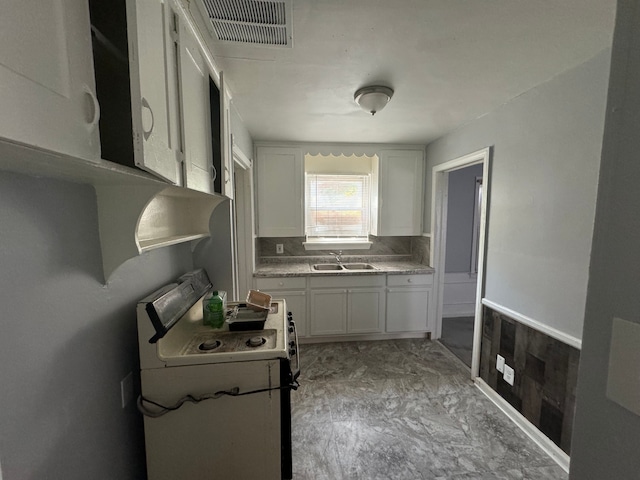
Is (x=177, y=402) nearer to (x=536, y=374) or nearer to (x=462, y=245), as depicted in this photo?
(x=536, y=374)

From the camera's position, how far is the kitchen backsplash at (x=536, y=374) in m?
1.63

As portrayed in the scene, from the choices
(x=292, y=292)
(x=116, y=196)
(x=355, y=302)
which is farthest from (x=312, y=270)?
(x=116, y=196)

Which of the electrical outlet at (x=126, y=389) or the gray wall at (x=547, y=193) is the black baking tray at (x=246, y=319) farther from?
the gray wall at (x=547, y=193)

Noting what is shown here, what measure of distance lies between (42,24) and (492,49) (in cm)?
177

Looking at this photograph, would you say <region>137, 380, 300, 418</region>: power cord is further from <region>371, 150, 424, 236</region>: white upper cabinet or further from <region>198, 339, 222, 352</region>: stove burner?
<region>371, 150, 424, 236</region>: white upper cabinet

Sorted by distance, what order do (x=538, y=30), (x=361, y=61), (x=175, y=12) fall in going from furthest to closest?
(x=361, y=61)
(x=538, y=30)
(x=175, y=12)

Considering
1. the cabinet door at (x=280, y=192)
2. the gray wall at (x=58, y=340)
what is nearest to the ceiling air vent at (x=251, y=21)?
the gray wall at (x=58, y=340)

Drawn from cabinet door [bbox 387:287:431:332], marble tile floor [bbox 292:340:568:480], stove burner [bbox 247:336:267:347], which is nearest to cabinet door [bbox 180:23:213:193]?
stove burner [bbox 247:336:267:347]

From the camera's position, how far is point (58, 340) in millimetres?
805

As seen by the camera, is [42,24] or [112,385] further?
[112,385]

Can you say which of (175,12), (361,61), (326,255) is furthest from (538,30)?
(326,255)

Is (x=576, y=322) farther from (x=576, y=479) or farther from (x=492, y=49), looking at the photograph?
(x=492, y=49)

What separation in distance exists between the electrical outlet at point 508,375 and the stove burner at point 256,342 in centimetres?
192

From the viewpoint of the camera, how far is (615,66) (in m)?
0.53
